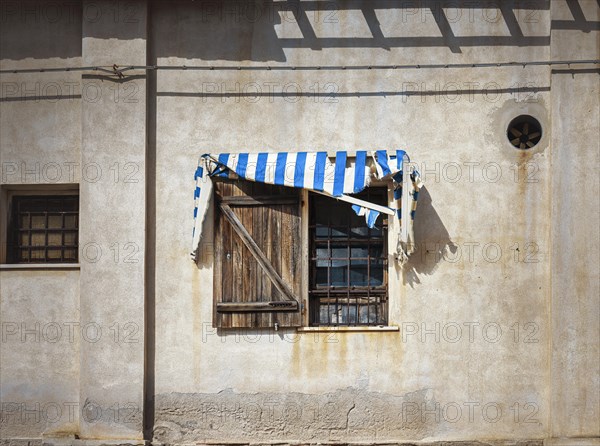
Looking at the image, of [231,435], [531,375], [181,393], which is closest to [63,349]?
[181,393]

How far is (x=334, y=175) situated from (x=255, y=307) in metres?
1.70

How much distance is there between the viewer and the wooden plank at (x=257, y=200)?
9.43 meters

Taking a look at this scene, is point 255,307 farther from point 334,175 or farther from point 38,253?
point 38,253

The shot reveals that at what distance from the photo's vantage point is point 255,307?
939 cm

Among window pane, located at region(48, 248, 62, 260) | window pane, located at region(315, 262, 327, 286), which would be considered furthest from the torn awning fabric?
window pane, located at region(48, 248, 62, 260)

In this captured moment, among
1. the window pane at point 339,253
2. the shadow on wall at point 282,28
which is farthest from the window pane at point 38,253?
the window pane at point 339,253

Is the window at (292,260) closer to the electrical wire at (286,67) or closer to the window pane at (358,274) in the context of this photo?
the window pane at (358,274)

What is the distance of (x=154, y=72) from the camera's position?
383 inches

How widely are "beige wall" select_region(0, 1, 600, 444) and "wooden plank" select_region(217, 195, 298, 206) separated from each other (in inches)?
18.2

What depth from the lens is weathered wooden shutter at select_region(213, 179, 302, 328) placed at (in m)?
9.40

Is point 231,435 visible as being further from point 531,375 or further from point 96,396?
point 531,375

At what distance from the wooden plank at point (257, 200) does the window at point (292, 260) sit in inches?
0.4

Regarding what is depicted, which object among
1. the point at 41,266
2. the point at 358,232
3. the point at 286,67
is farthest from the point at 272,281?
the point at 41,266

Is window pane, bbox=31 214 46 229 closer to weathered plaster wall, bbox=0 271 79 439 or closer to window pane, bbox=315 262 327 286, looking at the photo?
weathered plaster wall, bbox=0 271 79 439
